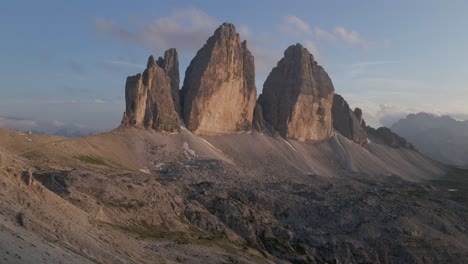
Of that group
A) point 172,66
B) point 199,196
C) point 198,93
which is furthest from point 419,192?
point 172,66

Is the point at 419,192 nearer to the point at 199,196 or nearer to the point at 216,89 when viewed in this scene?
the point at 216,89

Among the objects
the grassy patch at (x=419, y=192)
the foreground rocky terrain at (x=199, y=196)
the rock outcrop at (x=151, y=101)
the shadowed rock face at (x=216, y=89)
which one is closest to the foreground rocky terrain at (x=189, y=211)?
the foreground rocky terrain at (x=199, y=196)

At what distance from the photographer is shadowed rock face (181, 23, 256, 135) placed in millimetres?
184250

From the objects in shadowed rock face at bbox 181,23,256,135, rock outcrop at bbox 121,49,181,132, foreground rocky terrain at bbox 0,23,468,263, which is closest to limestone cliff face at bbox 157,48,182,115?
foreground rocky terrain at bbox 0,23,468,263

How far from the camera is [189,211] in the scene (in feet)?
255

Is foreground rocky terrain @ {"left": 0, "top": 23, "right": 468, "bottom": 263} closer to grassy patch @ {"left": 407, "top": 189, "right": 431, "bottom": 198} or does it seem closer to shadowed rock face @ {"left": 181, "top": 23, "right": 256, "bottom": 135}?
shadowed rock face @ {"left": 181, "top": 23, "right": 256, "bottom": 135}

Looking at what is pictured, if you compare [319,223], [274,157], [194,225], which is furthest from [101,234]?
[274,157]

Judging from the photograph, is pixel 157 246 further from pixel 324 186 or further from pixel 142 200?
pixel 324 186

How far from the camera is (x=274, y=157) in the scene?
180 metres

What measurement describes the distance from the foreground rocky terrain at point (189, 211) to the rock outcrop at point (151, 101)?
4.77 m

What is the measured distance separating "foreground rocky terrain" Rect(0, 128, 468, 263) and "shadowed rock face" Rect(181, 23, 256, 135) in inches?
422

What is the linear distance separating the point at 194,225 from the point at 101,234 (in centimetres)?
3209

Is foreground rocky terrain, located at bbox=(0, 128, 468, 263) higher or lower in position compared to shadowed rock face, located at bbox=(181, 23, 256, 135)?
lower

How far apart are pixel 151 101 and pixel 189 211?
322ft
